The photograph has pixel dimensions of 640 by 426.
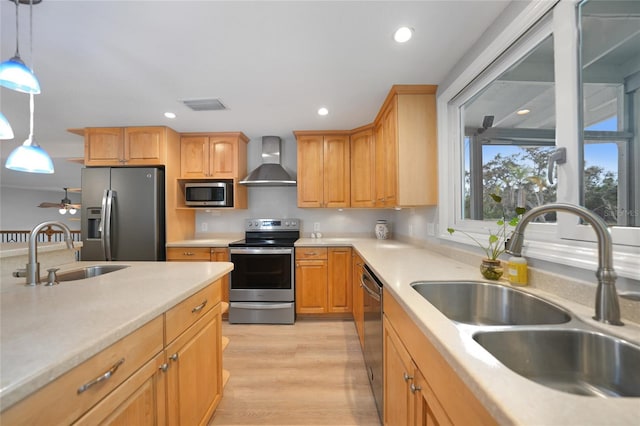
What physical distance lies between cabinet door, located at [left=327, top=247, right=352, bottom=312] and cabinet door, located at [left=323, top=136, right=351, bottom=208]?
2.26ft

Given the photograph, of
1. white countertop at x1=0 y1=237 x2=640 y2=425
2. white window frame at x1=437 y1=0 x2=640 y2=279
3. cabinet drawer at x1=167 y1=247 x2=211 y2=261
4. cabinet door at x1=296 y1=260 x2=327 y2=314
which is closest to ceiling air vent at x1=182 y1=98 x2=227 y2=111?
cabinet drawer at x1=167 y1=247 x2=211 y2=261

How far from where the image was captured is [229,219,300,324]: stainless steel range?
117 inches

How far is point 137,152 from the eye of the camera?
3057mm

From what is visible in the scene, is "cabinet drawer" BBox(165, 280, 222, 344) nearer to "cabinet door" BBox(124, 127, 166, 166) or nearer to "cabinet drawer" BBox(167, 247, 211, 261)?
"cabinet drawer" BBox(167, 247, 211, 261)

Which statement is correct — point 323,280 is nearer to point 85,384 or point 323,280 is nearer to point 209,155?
point 209,155

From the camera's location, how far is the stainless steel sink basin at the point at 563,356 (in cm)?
70

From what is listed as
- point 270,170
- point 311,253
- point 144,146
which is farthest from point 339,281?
point 144,146

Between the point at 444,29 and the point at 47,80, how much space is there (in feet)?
9.87

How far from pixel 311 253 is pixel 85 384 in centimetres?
243

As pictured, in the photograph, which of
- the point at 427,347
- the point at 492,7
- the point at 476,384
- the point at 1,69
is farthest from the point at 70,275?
the point at 492,7

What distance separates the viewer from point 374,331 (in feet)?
5.46

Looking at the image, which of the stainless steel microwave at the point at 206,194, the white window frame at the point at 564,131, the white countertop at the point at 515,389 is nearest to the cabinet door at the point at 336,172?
the stainless steel microwave at the point at 206,194

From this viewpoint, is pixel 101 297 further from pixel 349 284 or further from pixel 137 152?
pixel 137 152

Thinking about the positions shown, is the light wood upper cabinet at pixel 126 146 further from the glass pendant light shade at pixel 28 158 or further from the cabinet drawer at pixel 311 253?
the cabinet drawer at pixel 311 253
